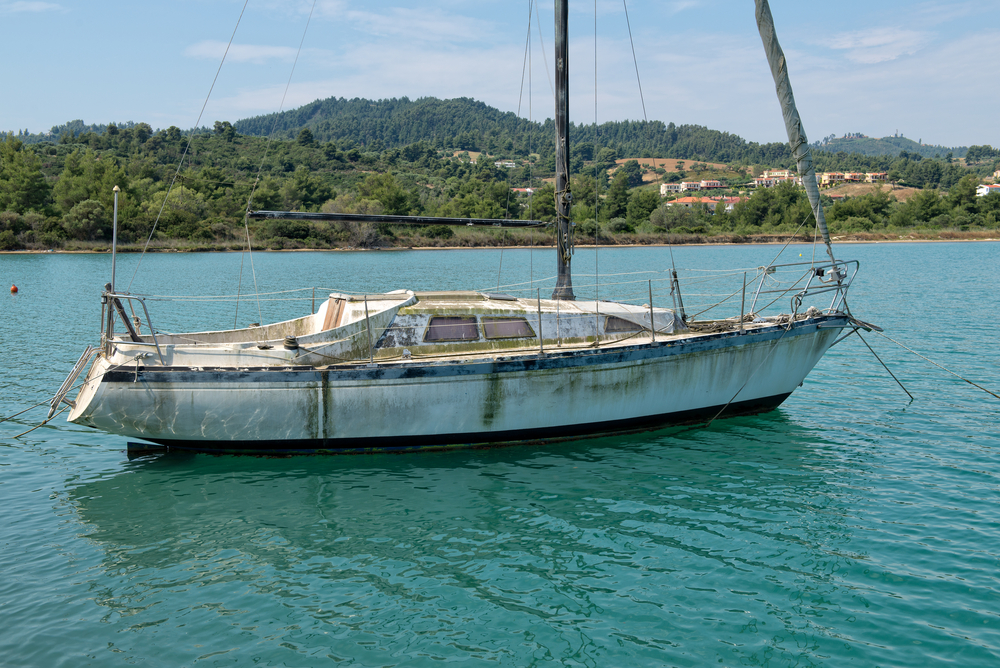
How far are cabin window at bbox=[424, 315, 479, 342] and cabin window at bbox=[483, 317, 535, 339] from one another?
0.26m

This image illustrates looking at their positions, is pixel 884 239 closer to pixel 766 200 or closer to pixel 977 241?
pixel 977 241

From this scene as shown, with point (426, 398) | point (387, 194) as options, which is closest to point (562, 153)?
point (426, 398)

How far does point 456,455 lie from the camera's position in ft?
42.7

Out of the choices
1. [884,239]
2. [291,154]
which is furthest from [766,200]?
Answer: [291,154]

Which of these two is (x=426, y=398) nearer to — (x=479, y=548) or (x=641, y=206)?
(x=479, y=548)

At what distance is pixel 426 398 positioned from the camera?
12273mm

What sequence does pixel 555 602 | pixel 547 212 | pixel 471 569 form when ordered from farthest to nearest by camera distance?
pixel 547 212
pixel 471 569
pixel 555 602

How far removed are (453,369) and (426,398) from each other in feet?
2.52

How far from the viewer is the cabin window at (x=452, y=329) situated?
13297mm

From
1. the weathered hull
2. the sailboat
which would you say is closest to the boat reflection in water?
the weathered hull

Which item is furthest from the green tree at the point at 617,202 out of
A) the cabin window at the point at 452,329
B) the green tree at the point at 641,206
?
the cabin window at the point at 452,329

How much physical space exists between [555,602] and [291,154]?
5496 inches

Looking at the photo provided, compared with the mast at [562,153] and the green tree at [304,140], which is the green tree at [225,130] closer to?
the green tree at [304,140]

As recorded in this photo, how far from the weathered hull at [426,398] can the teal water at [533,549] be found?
1.97 feet
